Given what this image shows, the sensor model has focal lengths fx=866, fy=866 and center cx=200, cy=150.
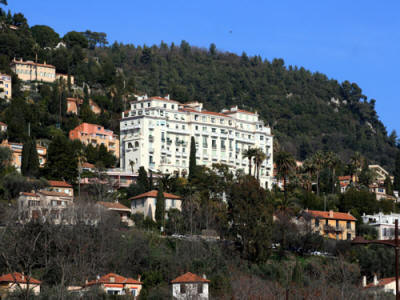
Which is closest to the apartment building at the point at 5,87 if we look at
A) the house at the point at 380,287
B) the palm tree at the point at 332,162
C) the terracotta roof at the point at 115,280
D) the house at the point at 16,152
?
the house at the point at 16,152

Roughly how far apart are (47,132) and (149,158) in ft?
56.4

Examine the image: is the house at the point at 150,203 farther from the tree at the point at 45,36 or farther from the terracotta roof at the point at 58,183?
the tree at the point at 45,36

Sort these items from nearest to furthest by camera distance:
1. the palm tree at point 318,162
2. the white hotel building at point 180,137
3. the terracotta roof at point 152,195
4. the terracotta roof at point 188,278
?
1. the terracotta roof at point 188,278
2. the terracotta roof at point 152,195
3. the white hotel building at point 180,137
4. the palm tree at point 318,162

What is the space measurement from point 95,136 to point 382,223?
4587 cm

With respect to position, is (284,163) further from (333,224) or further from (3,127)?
(3,127)

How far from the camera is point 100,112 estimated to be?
496 ft

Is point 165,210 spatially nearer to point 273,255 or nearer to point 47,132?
point 273,255

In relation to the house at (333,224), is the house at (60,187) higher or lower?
higher

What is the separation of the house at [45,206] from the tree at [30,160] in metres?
6.89

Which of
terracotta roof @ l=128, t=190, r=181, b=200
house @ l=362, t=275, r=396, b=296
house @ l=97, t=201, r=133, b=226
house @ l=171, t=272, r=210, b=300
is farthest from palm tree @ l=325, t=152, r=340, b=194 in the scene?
house @ l=171, t=272, r=210, b=300

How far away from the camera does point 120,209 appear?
106 metres

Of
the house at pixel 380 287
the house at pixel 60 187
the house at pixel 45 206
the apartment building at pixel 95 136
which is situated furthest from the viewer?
the apartment building at pixel 95 136

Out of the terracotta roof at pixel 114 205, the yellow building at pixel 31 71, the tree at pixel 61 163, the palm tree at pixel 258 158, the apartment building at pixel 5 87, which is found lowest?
the terracotta roof at pixel 114 205

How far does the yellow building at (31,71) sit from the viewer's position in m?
159
